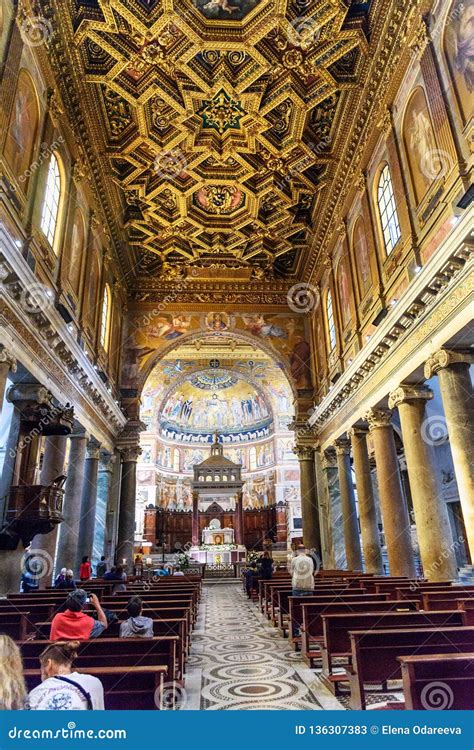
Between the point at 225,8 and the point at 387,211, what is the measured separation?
6261 mm

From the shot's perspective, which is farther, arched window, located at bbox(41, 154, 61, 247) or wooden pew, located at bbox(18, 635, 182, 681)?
arched window, located at bbox(41, 154, 61, 247)

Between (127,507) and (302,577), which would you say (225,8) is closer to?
(302,577)

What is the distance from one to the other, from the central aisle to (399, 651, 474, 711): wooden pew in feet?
4.87

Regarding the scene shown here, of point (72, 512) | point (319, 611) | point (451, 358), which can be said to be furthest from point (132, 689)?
point (72, 512)

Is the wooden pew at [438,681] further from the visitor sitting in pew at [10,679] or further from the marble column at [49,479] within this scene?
the marble column at [49,479]

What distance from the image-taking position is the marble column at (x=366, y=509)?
13438mm

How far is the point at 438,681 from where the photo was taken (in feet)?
10.4

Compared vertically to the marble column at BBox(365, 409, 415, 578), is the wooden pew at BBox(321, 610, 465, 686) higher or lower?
lower

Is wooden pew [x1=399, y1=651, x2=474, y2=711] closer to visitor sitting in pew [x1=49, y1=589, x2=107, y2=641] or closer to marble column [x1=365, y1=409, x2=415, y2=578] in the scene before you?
visitor sitting in pew [x1=49, y1=589, x2=107, y2=641]

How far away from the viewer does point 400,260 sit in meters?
11.0

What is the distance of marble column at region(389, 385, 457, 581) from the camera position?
955 centimetres

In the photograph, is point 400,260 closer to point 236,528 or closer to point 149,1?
point 149,1

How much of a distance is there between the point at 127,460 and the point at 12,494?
10.5 meters

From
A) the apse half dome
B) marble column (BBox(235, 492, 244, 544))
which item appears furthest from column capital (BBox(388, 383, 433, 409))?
the apse half dome
